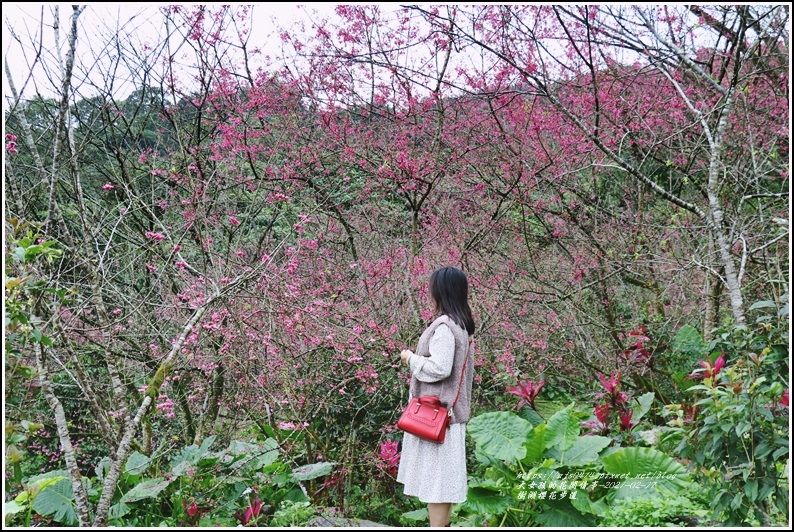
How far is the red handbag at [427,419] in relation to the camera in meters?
2.72

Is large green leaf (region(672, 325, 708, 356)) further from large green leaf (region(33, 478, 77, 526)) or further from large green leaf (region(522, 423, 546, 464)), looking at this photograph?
large green leaf (region(33, 478, 77, 526))

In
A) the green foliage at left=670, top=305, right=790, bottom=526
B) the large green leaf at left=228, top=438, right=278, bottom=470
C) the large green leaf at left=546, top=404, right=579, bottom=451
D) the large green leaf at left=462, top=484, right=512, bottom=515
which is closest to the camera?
the green foliage at left=670, top=305, right=790, bottom=526

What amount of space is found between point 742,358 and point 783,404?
0.27 m

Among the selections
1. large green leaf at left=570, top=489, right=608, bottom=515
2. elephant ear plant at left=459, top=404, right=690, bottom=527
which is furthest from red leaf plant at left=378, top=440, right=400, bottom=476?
large green leaf at left=570, top=489, right=608, bottom=515

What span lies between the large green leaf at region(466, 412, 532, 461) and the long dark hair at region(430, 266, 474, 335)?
84 cm

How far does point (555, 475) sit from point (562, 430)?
0.26 m

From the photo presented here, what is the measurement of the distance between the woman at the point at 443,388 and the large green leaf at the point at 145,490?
1.34m

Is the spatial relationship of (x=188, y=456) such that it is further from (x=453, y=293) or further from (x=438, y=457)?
(x=453, y=293)

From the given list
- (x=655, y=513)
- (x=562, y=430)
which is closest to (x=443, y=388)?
(x=562, y=430)

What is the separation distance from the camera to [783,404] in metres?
2.50

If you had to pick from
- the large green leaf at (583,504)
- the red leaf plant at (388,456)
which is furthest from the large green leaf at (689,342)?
the red leaf plant at (388,456)

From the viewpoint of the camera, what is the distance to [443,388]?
2799mm

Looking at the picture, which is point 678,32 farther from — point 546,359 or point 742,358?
point 742,358

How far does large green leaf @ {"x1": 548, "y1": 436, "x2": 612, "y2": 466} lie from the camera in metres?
3.27
